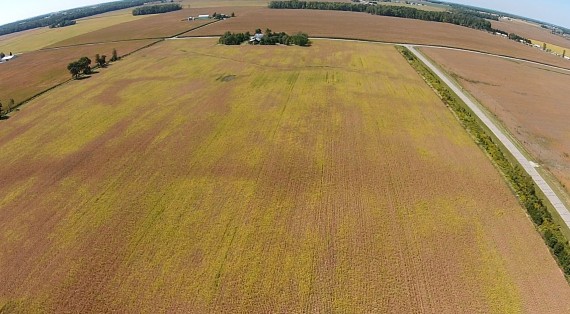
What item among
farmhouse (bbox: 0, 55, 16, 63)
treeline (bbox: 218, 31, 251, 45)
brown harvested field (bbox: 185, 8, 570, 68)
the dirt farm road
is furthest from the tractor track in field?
farmhouse (bbox: 0, 55, 16, 63)

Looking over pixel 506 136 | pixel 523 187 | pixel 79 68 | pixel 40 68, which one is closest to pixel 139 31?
pixel 40 68

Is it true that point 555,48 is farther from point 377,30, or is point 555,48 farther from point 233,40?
point 233,40

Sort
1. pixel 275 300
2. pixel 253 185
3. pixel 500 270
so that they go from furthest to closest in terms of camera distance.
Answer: pixel 253 185 < pixel 500 270 < pixel 275 300

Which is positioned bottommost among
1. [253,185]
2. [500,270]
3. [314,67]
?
[500,270]

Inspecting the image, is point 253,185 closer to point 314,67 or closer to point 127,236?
point 127,236

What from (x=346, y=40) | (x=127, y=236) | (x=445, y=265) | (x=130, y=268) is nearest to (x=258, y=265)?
(x=130, y=268)

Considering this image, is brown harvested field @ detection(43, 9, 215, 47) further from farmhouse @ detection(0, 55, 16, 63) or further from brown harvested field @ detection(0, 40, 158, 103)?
farmhouse @ detection(0, 55, 16, 63)

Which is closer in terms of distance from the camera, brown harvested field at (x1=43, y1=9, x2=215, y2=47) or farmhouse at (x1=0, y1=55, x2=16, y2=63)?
farmhouse at (x1=0, y1=55, x2=16, y2=63)
